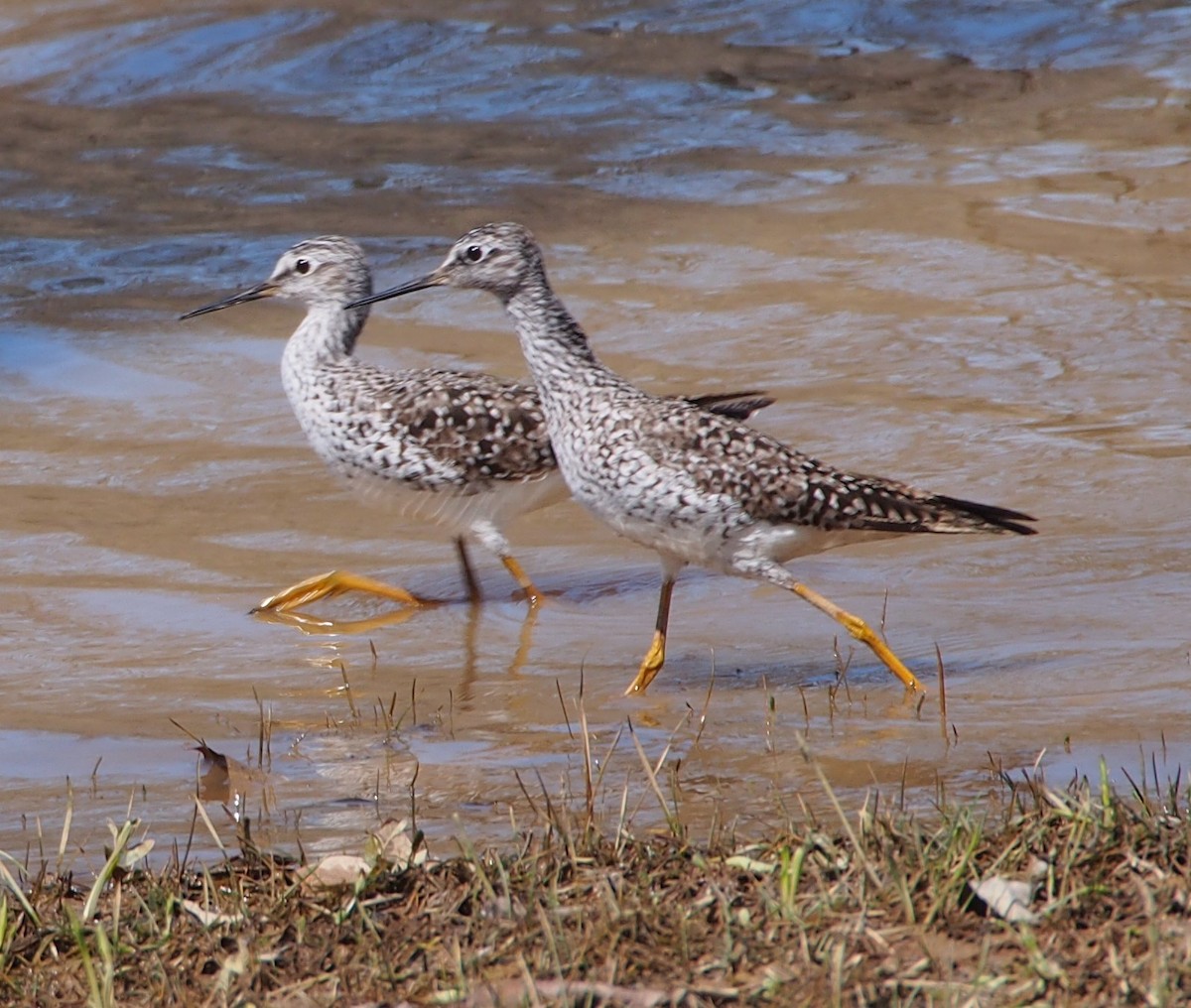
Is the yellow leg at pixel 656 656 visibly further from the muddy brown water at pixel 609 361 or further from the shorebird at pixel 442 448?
the shorebird at pixel 442 448

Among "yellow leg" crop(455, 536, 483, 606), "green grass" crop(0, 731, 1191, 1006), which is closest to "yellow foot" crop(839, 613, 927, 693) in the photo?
"yellow leg" crop(455, 536, 483, 606)

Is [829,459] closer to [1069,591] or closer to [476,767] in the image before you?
[1069,591]

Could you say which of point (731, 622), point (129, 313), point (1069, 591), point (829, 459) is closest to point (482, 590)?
point (731, 622)

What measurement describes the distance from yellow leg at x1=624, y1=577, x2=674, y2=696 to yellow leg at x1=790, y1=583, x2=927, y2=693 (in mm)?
451

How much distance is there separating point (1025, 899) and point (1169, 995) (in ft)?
1.40

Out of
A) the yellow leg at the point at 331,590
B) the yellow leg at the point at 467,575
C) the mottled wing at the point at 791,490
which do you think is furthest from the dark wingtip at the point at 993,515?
the yellow leg at the point at 331,590

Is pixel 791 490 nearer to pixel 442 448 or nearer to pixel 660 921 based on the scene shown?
pixel 442 448

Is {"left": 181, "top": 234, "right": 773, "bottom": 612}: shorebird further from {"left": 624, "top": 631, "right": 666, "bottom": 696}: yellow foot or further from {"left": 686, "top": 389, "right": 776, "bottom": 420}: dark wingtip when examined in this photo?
{"left": 624, "top": 631, "right": 666, "bottom": 696}: yellow foot

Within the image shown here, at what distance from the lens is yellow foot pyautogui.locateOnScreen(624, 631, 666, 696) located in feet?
21.1

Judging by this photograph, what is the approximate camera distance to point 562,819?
A: 14.6ft

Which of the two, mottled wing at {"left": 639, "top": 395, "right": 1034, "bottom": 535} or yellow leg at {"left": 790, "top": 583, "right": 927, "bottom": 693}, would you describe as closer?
yellow leg at {"left": 790, "top": 583, "right": 927, "bottom": 693}

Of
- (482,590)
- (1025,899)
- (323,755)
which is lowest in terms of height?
(482,590)

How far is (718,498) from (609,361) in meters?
3.93

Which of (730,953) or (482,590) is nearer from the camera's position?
(730,953)
